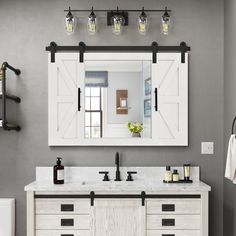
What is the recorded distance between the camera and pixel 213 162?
11.8 ft

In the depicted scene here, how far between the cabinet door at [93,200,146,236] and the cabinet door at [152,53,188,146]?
70cm

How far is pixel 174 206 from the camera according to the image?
10.3 ft

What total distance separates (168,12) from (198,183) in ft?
5.10

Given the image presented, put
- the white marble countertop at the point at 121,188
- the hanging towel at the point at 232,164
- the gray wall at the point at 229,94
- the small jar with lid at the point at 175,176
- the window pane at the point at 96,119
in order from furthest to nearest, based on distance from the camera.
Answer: the window pane at the point at 96,119, the small jar with lid at the point at 175,176, the gray wall at the point at 229,94, the white marble countertop at the point at 121,188, the hanging towel at the point at 232,164

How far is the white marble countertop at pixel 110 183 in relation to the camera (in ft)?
10.2

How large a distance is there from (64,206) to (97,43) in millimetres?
1476

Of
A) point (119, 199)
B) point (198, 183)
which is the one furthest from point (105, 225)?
point (198, 183)

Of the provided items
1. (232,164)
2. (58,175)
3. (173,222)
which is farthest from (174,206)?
(58,175)

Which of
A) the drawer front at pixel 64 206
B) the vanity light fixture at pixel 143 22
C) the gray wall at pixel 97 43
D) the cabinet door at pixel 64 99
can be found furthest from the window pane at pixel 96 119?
the vanity light fixture at pixel 143 22

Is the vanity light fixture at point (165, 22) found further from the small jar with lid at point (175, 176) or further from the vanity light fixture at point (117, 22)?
the small jar with lid at point (175, 176)

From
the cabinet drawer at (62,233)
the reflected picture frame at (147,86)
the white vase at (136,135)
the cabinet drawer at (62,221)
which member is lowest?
the cabinet drawer at (62,233)

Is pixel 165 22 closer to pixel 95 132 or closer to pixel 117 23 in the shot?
pixel 117 23

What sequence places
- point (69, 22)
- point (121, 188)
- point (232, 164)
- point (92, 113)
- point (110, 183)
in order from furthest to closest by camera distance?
point (92, 113)
point (69, 22)
point (110, 183)
point (121, 188)
point (232, 164)

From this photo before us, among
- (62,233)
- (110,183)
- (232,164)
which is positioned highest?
(232,164)
